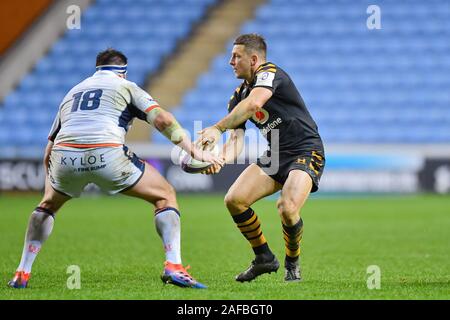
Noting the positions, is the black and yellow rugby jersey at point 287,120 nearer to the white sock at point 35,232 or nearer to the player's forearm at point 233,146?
the player's forearm at point 233,146

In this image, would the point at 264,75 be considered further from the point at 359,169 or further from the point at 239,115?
the point at 359,169

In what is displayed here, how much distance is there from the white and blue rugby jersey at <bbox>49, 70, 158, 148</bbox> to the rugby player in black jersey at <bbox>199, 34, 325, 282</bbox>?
2.91 ft

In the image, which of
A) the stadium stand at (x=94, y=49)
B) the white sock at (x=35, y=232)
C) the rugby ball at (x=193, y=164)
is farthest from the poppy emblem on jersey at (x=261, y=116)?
the stadium stand at (x=94, y=49)

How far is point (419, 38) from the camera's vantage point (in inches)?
939

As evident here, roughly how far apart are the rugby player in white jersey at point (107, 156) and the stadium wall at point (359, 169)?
12355 millimetres

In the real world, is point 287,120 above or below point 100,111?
above

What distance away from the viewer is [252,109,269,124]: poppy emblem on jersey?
310 inches

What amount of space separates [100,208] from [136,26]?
826 centimetres

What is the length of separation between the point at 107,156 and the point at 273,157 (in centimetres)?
171

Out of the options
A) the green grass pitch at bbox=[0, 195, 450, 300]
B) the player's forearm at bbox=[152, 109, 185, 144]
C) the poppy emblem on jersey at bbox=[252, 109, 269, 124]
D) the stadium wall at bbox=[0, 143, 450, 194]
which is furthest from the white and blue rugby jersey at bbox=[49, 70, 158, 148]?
the stadium wall at bbox=[0, 143, 450, 194]

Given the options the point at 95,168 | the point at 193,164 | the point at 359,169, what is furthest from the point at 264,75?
the point at 359,169

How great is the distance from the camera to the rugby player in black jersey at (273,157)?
7.56 metres

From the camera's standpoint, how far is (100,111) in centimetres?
689

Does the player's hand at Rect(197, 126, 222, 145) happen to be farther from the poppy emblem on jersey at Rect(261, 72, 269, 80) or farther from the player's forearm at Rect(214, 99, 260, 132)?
the poppy emblem on jersey at Rect(261, 72, 269, 80)
